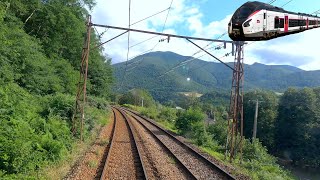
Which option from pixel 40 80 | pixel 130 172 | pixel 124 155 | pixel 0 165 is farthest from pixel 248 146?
pixel 0 165

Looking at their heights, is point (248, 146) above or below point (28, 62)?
below

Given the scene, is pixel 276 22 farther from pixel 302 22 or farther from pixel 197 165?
pixel 197 165

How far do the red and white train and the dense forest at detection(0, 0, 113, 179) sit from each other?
878 centimetres

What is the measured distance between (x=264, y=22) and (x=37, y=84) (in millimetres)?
18993

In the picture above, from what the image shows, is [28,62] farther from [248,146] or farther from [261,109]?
[261,109]

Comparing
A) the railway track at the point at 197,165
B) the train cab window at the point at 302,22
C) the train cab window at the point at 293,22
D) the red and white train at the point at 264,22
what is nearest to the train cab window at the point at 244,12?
the red and white train at the point at 264,22

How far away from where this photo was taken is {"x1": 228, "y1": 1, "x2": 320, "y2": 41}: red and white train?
41.9ft

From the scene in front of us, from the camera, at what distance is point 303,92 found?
66625 millimetres

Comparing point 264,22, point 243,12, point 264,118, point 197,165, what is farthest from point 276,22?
point 264,118

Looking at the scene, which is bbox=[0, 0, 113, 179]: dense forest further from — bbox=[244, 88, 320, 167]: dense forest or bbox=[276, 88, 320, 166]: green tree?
bbox=[276, 88, 320, 166]: green tree

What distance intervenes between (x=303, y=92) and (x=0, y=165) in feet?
213

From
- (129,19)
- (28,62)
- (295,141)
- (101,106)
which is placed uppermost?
(129,19)

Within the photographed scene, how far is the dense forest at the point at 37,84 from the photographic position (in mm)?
12141

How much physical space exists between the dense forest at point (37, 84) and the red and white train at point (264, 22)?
8785 millimetres
